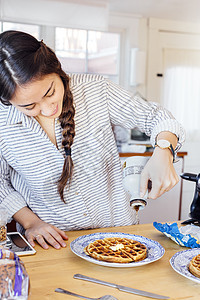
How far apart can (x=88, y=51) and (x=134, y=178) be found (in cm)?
429

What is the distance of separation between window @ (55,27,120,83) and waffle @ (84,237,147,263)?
393 centimetres

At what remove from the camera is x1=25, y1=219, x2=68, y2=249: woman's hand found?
115 centimetres

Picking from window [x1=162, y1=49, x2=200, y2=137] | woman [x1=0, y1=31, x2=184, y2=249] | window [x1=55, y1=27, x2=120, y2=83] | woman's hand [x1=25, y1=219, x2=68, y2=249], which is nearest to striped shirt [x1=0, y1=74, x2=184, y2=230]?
woman [x1=0, y1=31, x2=184, y2=249]

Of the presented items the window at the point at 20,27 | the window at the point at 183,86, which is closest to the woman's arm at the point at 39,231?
the window at the point at 20,27

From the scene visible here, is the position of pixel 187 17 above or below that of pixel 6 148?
above

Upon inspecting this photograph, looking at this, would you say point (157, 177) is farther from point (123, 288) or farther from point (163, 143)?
point (123, 288)

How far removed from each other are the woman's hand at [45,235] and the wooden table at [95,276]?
0.02m

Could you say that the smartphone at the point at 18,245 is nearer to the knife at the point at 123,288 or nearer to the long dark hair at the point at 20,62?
the knife at the point at 123,288

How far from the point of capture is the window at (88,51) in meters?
4.93

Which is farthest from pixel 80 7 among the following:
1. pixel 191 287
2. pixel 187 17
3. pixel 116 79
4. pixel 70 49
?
pixel 191 287

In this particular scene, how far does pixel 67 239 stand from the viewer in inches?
47.8

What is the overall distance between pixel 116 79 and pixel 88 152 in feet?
13.5

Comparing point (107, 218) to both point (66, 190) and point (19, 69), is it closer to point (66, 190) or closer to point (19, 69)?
point (66, 190)

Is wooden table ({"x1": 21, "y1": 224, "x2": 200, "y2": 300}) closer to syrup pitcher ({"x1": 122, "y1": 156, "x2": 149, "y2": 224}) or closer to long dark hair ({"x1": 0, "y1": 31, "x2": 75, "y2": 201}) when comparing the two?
syrup pitcher ({"x1": 122, "y1": 156, "x2": 149, "y2": 224})
